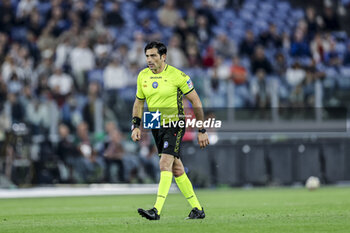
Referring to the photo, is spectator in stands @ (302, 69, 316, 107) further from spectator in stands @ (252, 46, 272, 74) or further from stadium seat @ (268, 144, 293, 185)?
spectator in stands @ (252, 46, 272, 74)

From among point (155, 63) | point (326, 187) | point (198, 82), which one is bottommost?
point (326, 187)

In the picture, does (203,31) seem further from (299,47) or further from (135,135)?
(135,135)

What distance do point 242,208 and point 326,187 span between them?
766 cm

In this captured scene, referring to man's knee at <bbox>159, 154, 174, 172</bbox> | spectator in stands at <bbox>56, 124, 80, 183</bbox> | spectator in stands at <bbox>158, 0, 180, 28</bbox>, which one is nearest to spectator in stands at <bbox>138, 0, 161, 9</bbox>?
spectator in stands at <bbox>158, 0, 180, 28</bbox>

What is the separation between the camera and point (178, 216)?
386 inches

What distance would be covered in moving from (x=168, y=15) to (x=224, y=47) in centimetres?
253

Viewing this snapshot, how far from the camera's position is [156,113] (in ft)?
29.5

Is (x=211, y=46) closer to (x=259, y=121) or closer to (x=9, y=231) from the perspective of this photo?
Answer: (x=259, y=121)

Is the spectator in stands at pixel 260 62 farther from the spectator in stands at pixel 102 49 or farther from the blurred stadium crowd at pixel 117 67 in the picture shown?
the spectator in stands at pixel 102 49

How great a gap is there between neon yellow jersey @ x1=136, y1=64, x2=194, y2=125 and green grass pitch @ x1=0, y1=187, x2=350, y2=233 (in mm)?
1299

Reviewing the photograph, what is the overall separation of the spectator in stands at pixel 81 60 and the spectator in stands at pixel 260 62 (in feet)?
15.3

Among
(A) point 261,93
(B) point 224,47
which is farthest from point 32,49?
(A) point 261,93

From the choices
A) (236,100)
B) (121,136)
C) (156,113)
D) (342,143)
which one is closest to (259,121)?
(236,100)

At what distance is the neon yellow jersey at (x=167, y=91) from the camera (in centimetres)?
904
